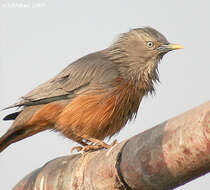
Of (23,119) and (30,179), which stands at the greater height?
(23,119)

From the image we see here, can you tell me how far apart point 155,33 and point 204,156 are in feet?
12.7

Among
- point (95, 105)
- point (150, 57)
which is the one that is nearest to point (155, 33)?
point (150, 57)

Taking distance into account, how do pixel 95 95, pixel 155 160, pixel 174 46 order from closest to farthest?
pixel 155 160 → pixel 95 95 → pixel 174 46

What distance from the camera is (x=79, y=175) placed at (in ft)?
13.2

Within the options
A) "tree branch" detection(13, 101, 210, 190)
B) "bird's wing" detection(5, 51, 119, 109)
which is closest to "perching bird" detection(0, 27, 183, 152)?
"bird's wing" detection(5, 51, 119, 109)

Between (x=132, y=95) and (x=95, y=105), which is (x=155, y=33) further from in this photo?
(x=95, y=105)

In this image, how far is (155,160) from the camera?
288 cm

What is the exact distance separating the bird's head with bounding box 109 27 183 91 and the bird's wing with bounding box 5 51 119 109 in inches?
8.1

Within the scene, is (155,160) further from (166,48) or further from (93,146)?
(166,48)

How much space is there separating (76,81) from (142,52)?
110cm

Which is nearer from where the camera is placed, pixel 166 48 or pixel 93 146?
pixel 93 146

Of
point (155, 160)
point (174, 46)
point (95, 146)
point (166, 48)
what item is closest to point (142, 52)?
point (166, 48)

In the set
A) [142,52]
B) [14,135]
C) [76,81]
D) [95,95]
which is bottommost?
[14,135]

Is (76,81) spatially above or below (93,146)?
above
